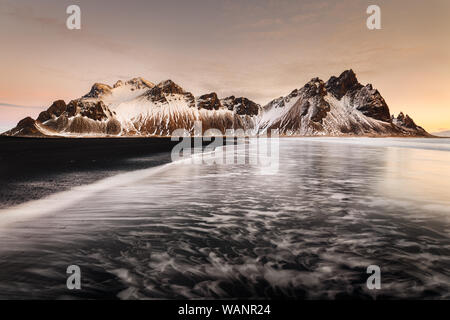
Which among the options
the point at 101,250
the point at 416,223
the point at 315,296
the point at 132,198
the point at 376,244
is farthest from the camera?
the point at 132,198

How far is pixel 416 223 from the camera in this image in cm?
1043

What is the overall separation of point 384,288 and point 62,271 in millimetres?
6766

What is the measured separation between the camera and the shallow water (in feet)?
19.7

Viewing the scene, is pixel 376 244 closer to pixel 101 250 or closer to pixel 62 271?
pixel 101 250

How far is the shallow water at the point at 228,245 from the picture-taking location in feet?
19.7

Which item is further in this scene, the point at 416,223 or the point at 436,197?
the point at 436,197

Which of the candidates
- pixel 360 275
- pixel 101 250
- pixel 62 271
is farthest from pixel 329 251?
pixel 62 271

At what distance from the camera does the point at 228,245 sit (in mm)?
8328
